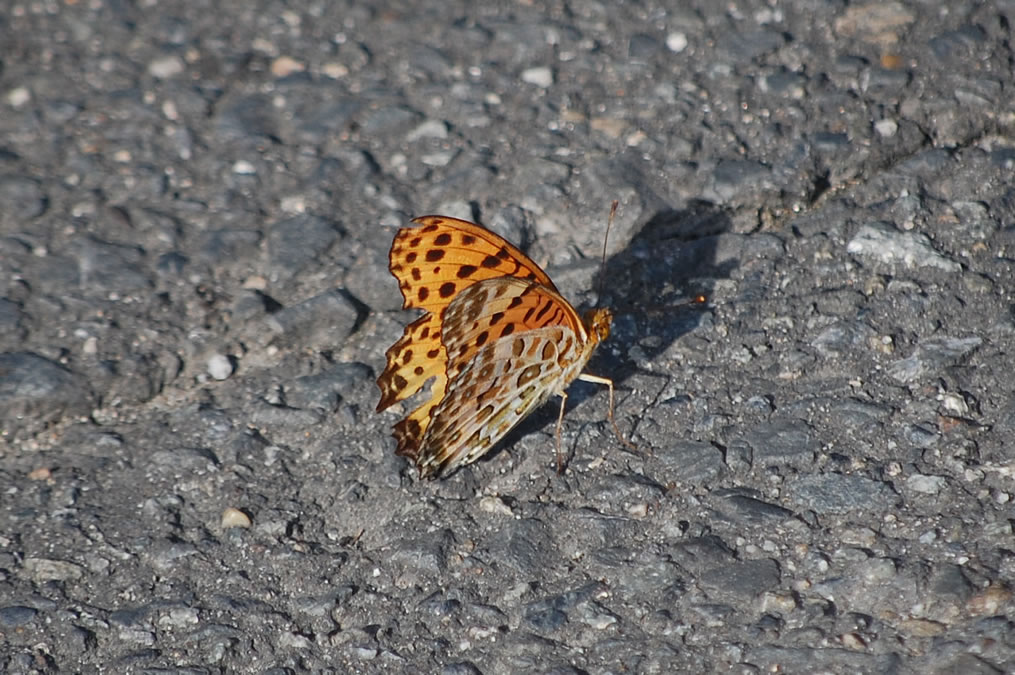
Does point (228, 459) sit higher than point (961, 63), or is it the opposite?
point (961, 63)

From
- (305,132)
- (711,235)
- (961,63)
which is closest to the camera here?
(711,235)

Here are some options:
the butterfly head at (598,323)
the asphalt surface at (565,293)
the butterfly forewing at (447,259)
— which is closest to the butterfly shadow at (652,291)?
the asphalt surface at (565,293)

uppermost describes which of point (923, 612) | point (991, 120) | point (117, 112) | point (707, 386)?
point (991, 120)

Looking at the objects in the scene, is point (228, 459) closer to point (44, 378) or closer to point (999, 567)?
point (44, 378)

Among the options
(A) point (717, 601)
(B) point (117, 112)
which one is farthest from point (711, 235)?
(B) point (117, 112)

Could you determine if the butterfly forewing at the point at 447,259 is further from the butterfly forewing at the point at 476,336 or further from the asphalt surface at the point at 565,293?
the asphalt surface at the point at 565,293

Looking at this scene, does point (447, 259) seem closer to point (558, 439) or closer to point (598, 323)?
point (598, 323)

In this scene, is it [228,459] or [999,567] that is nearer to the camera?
[999,567]
